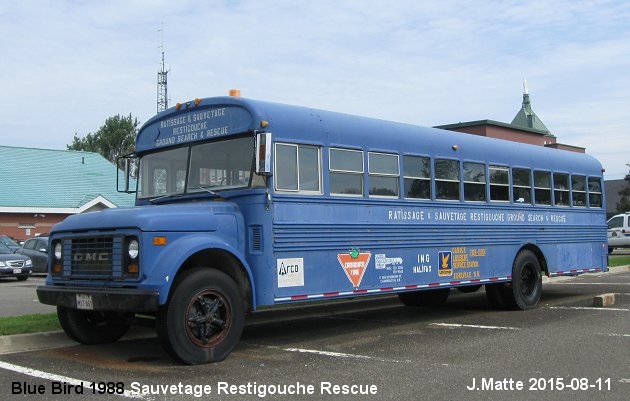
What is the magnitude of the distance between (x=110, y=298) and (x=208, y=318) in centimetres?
102

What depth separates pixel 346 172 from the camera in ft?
29.5

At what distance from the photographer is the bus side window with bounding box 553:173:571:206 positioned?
12.9 m

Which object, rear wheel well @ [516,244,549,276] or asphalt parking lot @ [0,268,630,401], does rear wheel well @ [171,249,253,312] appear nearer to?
asphalt parking lot @ [0,268,630,401]

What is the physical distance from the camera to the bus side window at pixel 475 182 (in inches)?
434

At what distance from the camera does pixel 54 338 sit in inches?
330

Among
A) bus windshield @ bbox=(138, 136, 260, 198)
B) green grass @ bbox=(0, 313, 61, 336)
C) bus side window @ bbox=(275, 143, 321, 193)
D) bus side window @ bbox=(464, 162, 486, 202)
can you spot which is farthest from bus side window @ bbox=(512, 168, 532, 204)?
green grass @ bbox=(0, 313, 61, 336)

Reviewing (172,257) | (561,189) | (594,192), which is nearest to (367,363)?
(172,257)

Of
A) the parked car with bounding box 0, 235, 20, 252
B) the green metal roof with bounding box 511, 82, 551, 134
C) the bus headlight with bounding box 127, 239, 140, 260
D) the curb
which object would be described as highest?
the green metal roof with bounding box 511, 82, 551, 134

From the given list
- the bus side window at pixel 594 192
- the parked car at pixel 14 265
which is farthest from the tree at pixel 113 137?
the bus side window at pixel 594 192

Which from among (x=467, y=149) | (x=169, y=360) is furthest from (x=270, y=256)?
(x=467, y=149)

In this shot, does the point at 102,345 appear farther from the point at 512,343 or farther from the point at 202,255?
the point at 512,343

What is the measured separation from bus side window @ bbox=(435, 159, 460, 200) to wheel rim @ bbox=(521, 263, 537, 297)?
236cm

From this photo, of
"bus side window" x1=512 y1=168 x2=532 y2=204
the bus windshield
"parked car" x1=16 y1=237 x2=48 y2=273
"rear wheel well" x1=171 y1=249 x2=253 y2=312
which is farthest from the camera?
"parked car" x1=16 y1=237 x2=48 y2=273

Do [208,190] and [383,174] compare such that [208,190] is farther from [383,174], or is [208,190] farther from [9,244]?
[9,244]
